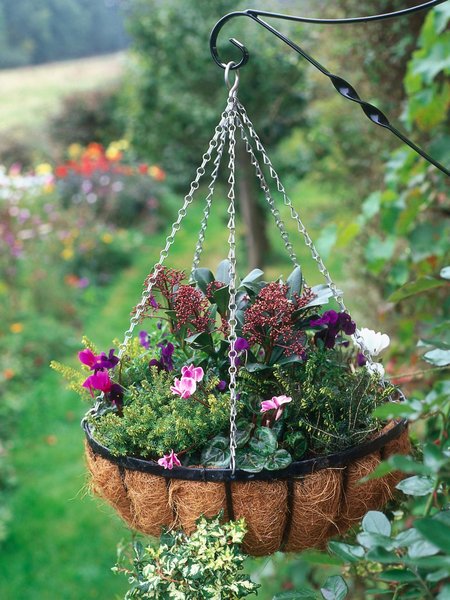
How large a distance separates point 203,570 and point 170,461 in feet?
Answer: 0.57

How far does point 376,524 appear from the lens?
1.03 metres

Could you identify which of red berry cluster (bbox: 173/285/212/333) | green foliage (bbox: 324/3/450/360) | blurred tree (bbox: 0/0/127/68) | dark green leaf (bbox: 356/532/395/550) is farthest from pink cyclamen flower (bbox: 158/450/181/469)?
blurred tree (bbox: 0/0/127/68)

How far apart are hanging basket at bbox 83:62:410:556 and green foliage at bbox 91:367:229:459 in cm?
2

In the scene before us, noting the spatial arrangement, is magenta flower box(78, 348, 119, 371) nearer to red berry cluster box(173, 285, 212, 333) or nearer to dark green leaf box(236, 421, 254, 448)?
red berry cluster box(173, 285, 212, 333)

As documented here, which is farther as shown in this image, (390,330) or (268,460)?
(390,330)

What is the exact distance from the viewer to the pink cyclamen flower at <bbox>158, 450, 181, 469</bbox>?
114cm

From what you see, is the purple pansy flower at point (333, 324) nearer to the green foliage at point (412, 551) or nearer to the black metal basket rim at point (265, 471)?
the black metal basket rim at point (265, 471)

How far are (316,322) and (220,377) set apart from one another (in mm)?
206

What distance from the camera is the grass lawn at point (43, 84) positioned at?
9883mm

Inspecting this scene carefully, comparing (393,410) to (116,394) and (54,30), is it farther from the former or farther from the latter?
(54,30)

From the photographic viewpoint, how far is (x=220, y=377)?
134 cm

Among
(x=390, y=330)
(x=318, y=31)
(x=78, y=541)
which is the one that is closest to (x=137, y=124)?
(x=318, y=31)

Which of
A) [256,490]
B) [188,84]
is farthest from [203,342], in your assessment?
[188,84]

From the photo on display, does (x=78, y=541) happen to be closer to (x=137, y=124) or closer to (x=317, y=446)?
(x=317, y=446)
